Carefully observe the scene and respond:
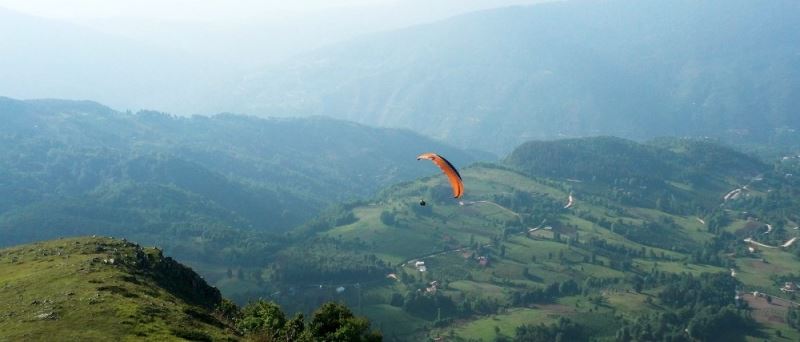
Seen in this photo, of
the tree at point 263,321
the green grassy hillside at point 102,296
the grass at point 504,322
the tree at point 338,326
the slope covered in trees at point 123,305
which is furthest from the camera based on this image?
the grass at point 504,322

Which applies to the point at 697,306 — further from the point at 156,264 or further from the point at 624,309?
the point at 156,264

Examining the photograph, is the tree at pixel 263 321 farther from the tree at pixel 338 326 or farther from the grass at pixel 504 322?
the grass at pixel 504 322

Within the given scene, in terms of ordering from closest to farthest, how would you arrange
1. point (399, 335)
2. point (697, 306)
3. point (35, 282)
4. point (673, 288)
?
1. point (35, 282)
2. point (399, 335)
3. point (697, 306)
4. point (673, 288)

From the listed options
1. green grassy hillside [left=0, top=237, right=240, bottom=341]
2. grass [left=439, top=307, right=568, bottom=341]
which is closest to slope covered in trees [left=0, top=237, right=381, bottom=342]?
green grassy hillside [left=0, top=237, right=240, bottom=341]

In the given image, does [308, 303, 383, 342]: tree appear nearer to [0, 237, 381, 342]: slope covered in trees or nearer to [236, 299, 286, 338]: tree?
[0, 237, 381, 342]: slope covered in trees

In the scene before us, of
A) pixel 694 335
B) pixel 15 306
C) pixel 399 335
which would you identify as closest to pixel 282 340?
pixel 15 306

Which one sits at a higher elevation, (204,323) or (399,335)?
(204,323)

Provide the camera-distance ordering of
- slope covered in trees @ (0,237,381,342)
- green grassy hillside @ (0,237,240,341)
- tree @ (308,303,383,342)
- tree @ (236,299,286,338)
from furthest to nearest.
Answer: tree @ (308,303,383,342) < tree @ (236,299,286,338) < slope covered in trees @ (0,237,381,342) < green grassy hillside @ (0,237,240,341)

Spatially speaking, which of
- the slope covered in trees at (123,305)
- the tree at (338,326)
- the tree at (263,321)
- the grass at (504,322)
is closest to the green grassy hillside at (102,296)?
the slope covered in trees at (123,305)

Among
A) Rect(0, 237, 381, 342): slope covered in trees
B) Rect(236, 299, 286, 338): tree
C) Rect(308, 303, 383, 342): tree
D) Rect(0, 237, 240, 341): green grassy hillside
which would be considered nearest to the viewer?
Rect(0, 237, 240, 341): green grassy hillside
